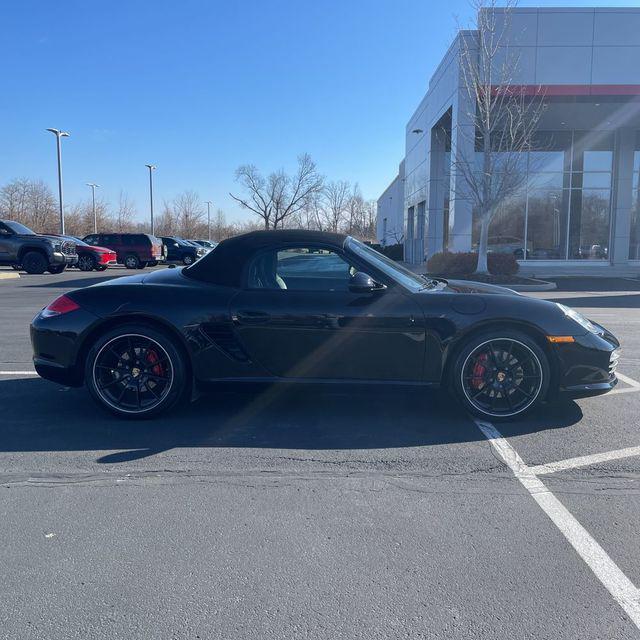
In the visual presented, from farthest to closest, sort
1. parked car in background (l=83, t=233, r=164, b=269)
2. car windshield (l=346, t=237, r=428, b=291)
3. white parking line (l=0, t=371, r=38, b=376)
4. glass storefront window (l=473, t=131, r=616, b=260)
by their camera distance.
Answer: parked car in background (l=83, t=233, r=164, b=269), glass storefront window (l=473, t=131, r=616, b=260), white parking line (l=0, t=371, r=38, b=376), car windshield (l=346, t=237, r=428, b=291)

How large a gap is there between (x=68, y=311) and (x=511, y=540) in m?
3.59

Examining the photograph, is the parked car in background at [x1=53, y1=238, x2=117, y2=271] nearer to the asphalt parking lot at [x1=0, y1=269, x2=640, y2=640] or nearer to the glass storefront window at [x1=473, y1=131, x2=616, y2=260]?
the glass storefront window at [x1=473, y1=131, x2=616, y2=260]

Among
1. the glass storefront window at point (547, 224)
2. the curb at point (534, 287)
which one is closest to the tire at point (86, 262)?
the curb at point (534, 287)

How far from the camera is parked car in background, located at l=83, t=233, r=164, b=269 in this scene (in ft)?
89.0

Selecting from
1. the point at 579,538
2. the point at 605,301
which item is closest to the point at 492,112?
the point at 605,301

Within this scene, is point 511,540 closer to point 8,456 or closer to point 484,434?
point 484,434

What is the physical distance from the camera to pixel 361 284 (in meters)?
4.32

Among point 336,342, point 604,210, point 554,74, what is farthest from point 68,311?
point 604,210

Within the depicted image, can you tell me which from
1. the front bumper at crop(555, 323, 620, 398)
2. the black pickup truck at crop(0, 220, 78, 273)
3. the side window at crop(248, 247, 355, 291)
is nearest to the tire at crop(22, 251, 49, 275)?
the black pickup truck at crop(0, 220, 78, 273)

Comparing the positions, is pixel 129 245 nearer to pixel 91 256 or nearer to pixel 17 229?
pixel 91 256

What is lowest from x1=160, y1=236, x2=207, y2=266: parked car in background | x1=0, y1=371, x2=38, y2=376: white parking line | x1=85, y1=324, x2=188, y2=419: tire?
x1=0, y1=371, x2=38, y2=376: white parking line

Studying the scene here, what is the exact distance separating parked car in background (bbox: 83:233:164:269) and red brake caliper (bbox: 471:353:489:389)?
2481 centimetres

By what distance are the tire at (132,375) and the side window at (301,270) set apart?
0.89 m

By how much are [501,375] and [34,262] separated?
19.9 metres
